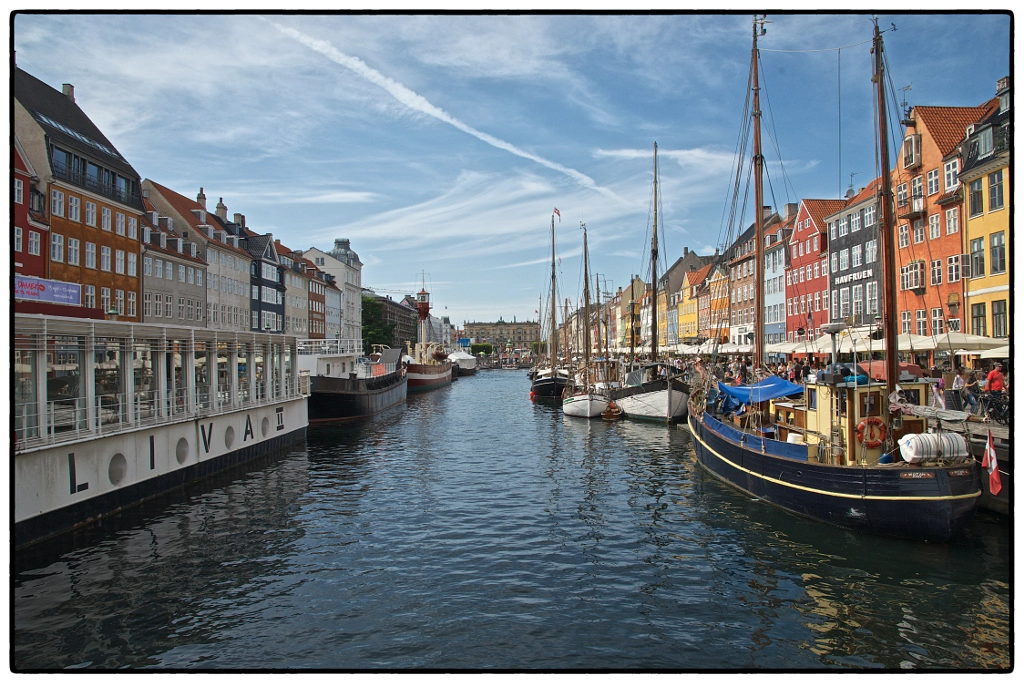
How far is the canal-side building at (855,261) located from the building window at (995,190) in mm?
13440

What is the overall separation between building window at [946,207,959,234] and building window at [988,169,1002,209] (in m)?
4.57

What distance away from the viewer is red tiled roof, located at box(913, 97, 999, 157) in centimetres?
3891

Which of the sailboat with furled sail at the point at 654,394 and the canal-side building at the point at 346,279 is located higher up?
the canal-side building at the point at 346,279

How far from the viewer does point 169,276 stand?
55125 mm

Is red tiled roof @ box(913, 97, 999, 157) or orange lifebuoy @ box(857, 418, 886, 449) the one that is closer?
orange lifebuoy @ box(857, 418, 886, 449)

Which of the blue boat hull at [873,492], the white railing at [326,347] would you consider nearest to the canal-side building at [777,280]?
the white railing at [326,347]

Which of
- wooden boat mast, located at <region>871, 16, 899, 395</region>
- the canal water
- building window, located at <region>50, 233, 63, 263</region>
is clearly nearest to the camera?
the canal water

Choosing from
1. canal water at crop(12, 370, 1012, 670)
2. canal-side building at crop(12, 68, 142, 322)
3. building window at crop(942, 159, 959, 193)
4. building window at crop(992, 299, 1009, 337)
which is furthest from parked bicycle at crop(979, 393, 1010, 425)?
canal-side building at crop(12, 68, 142, 322)

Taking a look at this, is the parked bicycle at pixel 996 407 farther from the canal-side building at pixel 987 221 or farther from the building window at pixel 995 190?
the building window at pixel 995 190

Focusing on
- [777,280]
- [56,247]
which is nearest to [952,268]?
[777,280]

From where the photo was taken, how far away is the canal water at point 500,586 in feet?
37.4

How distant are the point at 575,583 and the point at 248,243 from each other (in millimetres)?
67852

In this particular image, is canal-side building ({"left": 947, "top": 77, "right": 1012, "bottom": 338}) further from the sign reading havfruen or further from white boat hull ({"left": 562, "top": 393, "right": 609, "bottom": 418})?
the sign reading havfruen

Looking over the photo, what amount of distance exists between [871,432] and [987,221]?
68.6 ft
